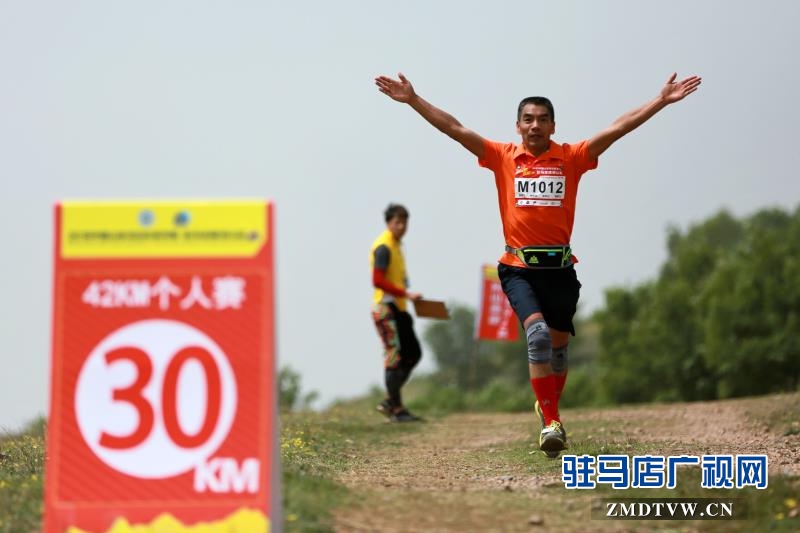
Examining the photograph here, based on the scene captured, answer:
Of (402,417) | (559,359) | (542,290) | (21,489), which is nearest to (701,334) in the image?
(402,417)

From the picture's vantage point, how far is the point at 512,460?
383 inches

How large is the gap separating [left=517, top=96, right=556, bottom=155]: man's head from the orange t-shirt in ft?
0.21

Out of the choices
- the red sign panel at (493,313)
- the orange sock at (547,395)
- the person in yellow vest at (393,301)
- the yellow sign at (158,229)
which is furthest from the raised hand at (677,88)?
the red sign panel at (493,313)

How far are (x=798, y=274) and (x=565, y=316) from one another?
2760cm

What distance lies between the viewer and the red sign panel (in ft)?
70.7

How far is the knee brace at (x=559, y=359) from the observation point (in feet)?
33.2

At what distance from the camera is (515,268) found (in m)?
9.34

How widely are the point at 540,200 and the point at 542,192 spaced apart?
2.3 inches

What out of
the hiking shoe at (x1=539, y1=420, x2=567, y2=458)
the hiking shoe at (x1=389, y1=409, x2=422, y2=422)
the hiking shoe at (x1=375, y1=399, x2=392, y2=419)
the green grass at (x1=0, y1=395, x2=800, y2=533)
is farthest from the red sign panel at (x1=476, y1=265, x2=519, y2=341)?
the hiking shoe at (x1=539, y1=420, x2=567, y2=458)

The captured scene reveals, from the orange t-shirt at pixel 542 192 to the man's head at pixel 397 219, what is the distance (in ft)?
17.1

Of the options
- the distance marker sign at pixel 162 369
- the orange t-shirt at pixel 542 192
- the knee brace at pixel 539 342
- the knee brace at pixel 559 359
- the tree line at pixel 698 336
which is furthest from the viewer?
the tree line at pixel 698 336

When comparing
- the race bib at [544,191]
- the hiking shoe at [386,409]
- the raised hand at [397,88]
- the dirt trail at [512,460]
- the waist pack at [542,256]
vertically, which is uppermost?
the raised hand at [397,88]

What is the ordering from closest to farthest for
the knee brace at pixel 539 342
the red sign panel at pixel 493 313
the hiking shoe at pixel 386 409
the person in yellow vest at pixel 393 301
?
the knee brace at pixel 539 342 → the person in yellow vest at pixel 393 301 → the hiking shoe at pixel 386 409 → the red sign panel at pixel 493 313

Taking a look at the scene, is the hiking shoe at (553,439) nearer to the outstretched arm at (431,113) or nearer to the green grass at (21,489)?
the outstretched arm at (431,113)
